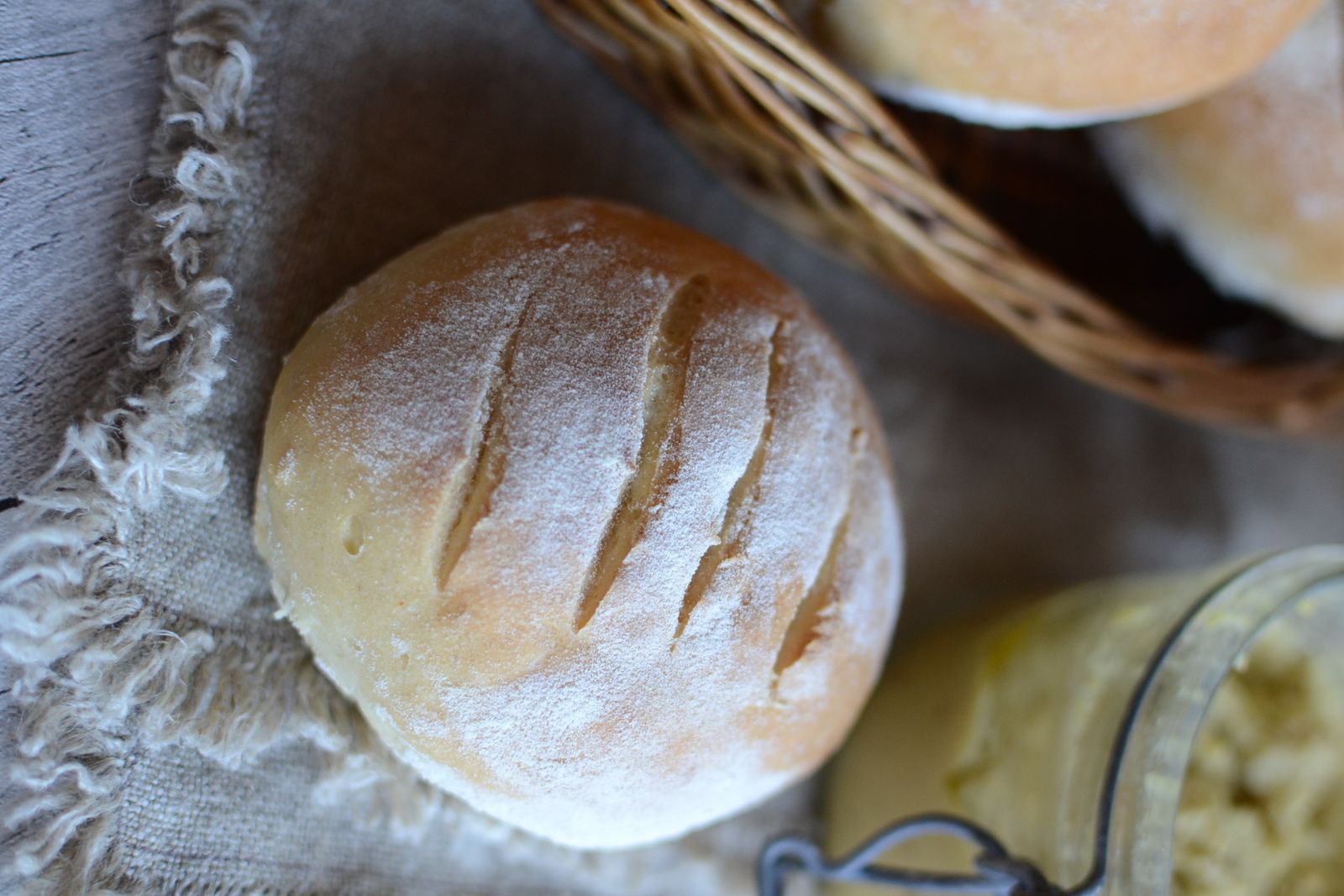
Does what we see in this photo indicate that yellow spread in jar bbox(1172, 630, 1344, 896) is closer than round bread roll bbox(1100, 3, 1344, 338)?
Yes

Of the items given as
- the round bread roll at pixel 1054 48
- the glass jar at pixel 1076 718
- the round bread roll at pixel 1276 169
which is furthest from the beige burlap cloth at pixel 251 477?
the round bread roll at pixel 1276 169

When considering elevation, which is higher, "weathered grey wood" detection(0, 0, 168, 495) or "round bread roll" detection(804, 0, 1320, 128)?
"round bread roll" detection(804, 0, 1320, 128)

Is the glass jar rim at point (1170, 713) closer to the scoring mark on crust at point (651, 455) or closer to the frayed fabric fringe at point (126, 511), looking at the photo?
the scoring mark on crust at point (651, 455)

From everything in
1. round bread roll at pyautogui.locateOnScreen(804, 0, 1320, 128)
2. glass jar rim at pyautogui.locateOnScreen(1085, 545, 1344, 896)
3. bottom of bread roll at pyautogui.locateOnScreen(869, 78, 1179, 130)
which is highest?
round bread roll at pyautogui.locateOnScreen(804, 0, 1320, 128)

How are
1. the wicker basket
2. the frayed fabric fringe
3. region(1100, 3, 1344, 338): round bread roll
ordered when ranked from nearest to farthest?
the frayed fabric fringe < the wicker basket < region(1100, 3, 1344, 338): round bread roll

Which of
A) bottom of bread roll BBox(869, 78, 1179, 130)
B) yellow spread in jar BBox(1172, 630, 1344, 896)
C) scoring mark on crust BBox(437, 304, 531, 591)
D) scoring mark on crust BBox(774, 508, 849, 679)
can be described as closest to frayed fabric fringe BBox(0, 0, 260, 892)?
scoring mark on crust BBox(437, 304, 531, 591)

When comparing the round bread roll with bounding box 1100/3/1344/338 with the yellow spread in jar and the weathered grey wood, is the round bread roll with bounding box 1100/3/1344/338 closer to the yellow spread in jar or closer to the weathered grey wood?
the yellow spread in jar

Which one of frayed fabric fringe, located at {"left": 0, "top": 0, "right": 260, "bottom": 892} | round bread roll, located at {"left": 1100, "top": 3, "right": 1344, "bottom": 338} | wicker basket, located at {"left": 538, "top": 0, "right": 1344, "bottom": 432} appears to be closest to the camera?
frayed fabric fringe, located at {"left": 0, "top": 0, "right": 260, "bottom": 892}

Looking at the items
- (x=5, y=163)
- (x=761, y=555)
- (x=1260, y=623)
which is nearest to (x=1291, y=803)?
(x=1260, y=623)
